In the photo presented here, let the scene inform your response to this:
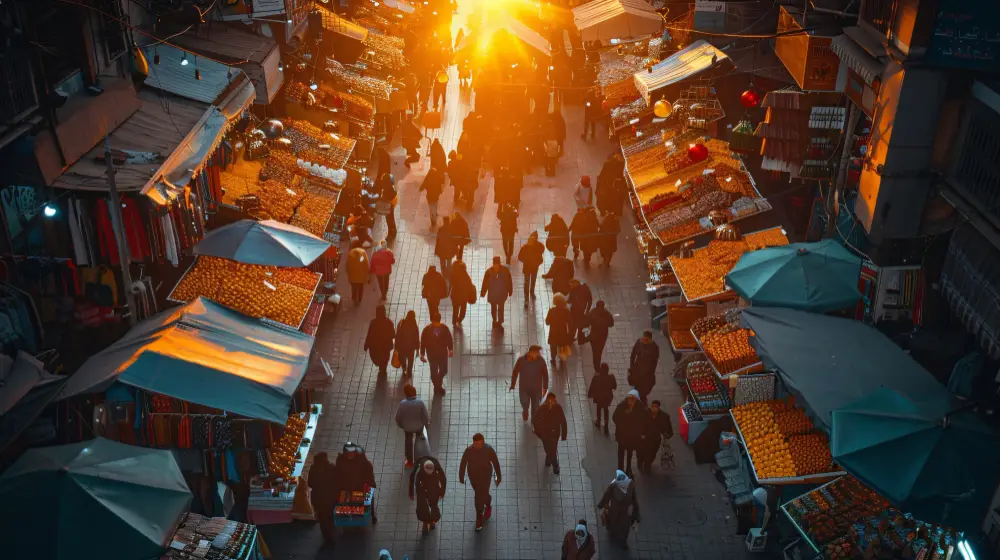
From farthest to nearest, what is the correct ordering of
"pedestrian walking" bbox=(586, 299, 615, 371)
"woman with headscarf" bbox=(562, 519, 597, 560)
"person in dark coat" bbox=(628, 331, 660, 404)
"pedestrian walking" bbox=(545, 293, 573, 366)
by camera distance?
"pedestrian walking" bbox=(545, 293, 573, 366), "pedestrian walking" bbox=(586, 299, 615, 371), "person in dark coat" bbox=(628, 331, 660, 404), "woman with headscarf" bbox=(562, 519, 597, 560)

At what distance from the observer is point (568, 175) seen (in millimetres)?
24906

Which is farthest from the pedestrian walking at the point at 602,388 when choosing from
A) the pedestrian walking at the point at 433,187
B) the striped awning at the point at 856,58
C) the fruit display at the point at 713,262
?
the pedestrian walking at the point at 433,187

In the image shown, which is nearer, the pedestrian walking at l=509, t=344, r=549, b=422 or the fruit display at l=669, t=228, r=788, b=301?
the pedestrian walking at l=509, t=344, r=549, b=422

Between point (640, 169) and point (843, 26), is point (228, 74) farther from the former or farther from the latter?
point (843, 26)

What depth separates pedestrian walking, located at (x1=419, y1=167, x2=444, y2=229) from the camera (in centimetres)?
2084

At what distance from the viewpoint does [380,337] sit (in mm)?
14898

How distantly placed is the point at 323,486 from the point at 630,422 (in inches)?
163

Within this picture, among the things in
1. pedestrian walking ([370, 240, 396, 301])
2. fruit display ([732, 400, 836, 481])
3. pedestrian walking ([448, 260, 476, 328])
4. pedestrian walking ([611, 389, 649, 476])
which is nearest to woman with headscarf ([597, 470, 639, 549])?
pedestrian walking ([611, 389, 649, 476])

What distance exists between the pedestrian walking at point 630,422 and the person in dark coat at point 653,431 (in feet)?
0.24

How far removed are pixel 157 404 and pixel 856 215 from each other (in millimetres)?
10261

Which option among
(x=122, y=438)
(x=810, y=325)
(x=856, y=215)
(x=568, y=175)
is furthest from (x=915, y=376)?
(x=568, y=175)

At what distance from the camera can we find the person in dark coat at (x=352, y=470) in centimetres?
1163

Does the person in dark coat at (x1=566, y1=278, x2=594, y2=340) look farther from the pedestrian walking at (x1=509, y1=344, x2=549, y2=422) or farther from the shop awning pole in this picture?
the shop awning pole

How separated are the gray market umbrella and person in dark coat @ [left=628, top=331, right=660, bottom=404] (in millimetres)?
5392
